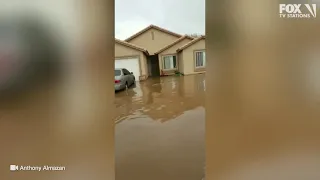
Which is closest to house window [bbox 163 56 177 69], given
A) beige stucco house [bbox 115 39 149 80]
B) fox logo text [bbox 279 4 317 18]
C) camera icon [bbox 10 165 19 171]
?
beige stucco house [bbox 115 39 149 80]

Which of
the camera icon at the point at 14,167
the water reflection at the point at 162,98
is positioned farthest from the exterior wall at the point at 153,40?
the camera icon at the point at 14,167

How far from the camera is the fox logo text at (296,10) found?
5.85 feet

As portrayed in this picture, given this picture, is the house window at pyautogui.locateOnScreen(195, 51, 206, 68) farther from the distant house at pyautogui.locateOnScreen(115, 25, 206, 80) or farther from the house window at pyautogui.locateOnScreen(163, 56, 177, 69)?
the house window at pyautogui.locateOnScreen(163, 56, 177, 69)

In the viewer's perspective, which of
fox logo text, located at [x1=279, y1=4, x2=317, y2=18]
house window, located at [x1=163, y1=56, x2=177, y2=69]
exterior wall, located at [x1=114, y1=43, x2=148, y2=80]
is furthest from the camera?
house window, located at [x1=163, y1=56, x2=177, y2=69]

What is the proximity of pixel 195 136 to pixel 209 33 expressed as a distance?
630 millimetres

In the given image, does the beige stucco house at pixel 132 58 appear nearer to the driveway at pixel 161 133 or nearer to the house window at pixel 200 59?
the driveway at pixel 161 133

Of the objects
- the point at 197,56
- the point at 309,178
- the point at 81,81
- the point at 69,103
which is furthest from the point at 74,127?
the point at 309,178

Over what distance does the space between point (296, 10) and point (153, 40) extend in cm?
87

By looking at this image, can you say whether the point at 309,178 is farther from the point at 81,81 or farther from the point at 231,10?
the point at 81,81

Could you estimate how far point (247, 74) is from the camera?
182 centimetres

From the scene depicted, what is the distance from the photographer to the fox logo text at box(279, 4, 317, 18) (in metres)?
1.78

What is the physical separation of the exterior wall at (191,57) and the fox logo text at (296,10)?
495mm

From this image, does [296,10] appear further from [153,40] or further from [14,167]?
[14,167]

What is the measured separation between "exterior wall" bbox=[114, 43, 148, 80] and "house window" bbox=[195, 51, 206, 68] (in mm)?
333
